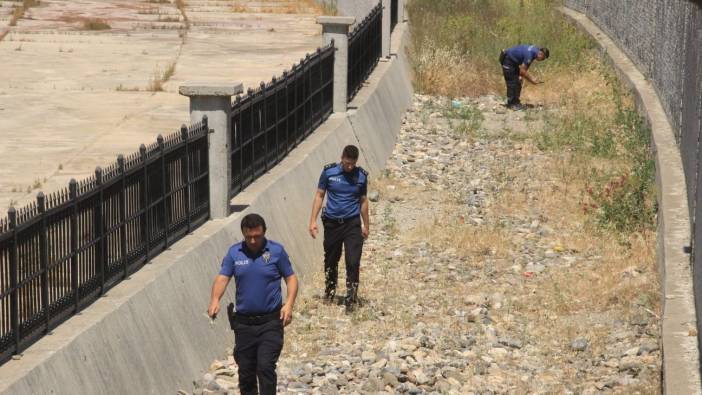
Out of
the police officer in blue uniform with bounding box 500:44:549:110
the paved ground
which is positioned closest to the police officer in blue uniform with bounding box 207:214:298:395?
the paved ground

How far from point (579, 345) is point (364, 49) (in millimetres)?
12203

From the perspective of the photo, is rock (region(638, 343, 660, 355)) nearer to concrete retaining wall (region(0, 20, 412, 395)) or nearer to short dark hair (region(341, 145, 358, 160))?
short dark hair (region(341, 145, 358, 160))

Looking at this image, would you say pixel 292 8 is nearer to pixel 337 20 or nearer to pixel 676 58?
pixel 337 20

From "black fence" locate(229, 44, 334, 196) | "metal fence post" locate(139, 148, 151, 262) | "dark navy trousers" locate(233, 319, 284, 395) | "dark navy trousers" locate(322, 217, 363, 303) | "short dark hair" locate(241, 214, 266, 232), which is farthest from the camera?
"black fence" locate(229, 44, 334, 196)

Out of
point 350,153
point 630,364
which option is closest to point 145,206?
point 350,153

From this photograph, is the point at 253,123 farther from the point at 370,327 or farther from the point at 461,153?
the point at 461,153

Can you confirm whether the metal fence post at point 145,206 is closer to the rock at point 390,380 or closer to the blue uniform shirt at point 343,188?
the rock at point 390,380

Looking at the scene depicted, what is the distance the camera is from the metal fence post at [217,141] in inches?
518

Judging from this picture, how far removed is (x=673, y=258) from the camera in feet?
43.9

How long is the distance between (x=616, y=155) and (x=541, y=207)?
3190 millimetres

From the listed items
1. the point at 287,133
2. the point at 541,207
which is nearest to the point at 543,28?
the point at 541,207

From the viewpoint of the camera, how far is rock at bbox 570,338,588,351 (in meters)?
12.4

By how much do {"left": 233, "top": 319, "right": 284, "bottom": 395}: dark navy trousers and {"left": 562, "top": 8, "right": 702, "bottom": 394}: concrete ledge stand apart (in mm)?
2707

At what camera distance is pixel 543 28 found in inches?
1314
